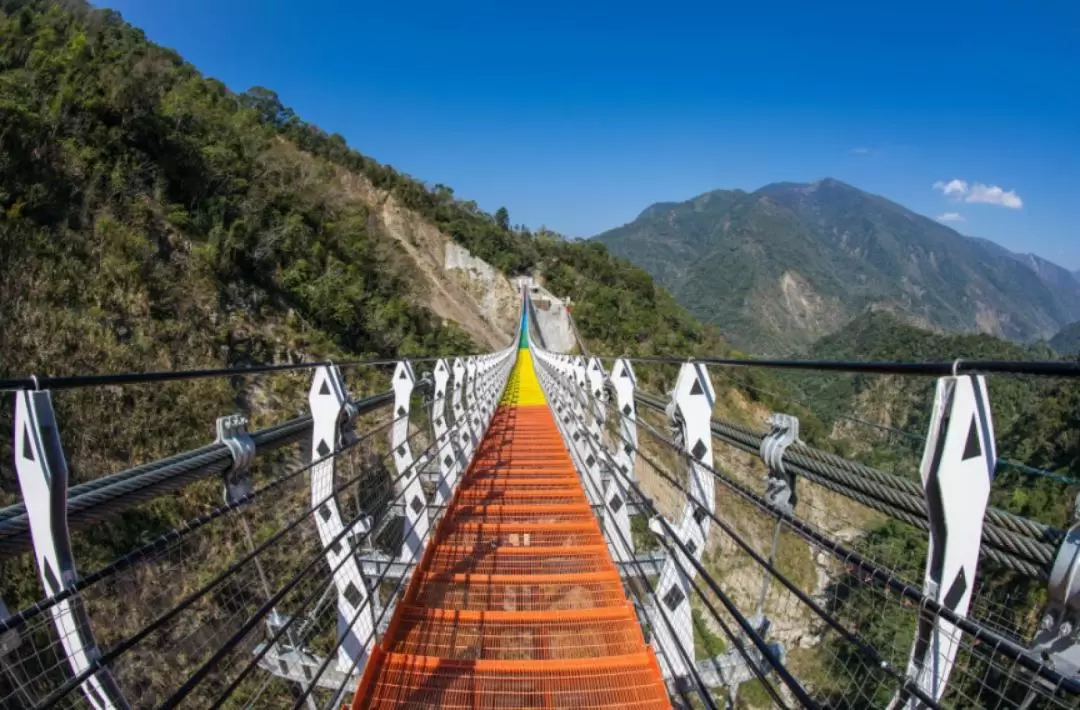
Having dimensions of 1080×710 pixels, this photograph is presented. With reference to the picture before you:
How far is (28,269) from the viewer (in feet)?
22.6

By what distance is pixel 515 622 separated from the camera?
2.61 meters

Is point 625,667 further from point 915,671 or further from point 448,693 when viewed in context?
point 915,671

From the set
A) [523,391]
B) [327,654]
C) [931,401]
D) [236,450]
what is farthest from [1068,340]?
[236,450]

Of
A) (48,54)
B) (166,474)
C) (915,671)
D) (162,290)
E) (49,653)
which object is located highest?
(48,54)

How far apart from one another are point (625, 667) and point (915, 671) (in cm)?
129

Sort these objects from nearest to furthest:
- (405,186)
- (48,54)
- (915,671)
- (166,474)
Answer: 1. (915,671)
2. (166,474)
3. (48,54)
4. (405,186)

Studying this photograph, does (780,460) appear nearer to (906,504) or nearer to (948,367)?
(906,504)

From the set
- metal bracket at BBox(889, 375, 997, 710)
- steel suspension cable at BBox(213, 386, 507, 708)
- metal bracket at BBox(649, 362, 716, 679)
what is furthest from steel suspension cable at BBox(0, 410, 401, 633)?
metal bracket at BBox(649, 362, 716, 679)

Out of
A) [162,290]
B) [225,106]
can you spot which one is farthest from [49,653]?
[225,106]

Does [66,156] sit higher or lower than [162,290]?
higher

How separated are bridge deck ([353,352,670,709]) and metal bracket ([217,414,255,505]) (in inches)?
33.5

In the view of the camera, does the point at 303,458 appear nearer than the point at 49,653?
No

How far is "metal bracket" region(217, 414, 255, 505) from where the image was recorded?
1.66m

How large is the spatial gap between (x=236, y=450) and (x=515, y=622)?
1.48m
